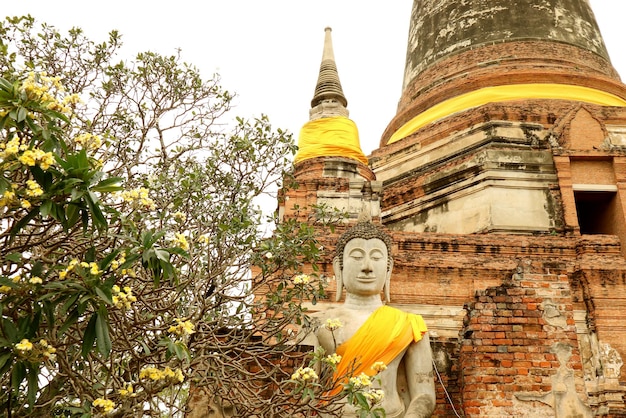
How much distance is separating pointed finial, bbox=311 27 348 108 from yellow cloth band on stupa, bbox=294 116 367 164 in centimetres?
77

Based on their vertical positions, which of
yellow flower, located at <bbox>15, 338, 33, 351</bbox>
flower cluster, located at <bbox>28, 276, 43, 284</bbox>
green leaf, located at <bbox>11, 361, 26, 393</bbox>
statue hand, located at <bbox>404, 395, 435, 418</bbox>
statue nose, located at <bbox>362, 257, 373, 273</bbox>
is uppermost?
statue nose, located at <bbox>362, 257, 373, 273</bbox>

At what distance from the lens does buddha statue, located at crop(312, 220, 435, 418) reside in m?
5.00

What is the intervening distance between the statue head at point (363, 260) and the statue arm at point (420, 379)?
65cm

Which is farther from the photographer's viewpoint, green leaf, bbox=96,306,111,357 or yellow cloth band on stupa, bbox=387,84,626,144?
yellow cloth band on stupa, bbox=387,84,626,144

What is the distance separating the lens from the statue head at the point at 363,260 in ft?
18.4

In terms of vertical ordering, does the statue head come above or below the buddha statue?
above

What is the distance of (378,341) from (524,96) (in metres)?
9.05

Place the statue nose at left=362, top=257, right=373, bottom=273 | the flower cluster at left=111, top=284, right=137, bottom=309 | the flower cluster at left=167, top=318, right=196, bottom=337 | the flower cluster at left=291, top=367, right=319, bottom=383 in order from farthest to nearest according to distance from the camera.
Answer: the statue nose at left=362, top=257, right=373, bottom=273 → the flower cluster at left=291, top=367, right=319, bottom=383 → the flower cluster at left=167, top=318, right=196, bottom=337 → the flower cluster at left=111, top=284, right=137, bottom=309

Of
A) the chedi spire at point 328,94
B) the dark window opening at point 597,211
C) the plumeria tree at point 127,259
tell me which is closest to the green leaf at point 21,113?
the plumeria tree at point 127,259

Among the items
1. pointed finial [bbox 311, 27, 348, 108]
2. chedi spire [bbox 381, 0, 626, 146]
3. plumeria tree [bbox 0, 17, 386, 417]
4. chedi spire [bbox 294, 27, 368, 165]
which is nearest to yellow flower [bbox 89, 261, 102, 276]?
plumeria tree [bbox 0, 17, 386, 417]

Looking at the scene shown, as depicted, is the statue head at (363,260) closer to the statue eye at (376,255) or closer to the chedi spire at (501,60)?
the statue eye at (376,255)

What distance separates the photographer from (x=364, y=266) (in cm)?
561

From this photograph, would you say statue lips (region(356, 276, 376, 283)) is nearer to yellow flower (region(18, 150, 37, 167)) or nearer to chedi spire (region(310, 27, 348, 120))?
yellow flower (region(18, 150, 37, 167))

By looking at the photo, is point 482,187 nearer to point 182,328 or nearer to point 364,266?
point 364,266
